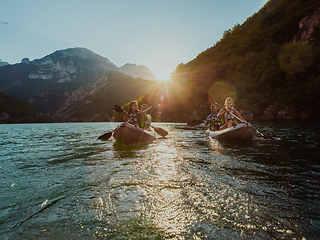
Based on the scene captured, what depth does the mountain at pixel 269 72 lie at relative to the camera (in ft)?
108

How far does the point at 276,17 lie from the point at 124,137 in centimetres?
6227

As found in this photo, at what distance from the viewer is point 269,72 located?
37.5 metres

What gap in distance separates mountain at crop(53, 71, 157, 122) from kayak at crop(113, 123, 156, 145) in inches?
4936

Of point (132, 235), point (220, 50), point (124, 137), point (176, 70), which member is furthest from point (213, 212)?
point (176, 70)

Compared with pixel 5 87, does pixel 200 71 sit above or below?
below

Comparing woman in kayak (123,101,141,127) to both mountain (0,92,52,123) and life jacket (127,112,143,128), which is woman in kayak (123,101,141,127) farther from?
mountain (0,92,52,123)

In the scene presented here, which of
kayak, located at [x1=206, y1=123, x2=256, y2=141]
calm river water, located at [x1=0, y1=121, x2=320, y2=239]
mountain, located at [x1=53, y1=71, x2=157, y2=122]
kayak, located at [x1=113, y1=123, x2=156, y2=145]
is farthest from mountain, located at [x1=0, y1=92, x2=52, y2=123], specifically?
calm river water, located at [x1=0, y1=121, x2=320, y2=239]

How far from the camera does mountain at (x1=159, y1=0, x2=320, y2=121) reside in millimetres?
32906

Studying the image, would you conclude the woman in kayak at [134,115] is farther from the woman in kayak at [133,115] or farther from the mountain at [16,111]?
the mountain at [16,111]

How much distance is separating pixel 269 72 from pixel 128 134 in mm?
40762

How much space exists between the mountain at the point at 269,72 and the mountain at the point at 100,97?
8616cm

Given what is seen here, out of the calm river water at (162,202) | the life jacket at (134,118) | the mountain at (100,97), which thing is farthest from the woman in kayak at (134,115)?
the mountain at (100,97)

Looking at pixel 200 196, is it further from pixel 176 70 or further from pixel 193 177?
pixel 176 70

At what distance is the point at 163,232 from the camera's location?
1.96 metres
